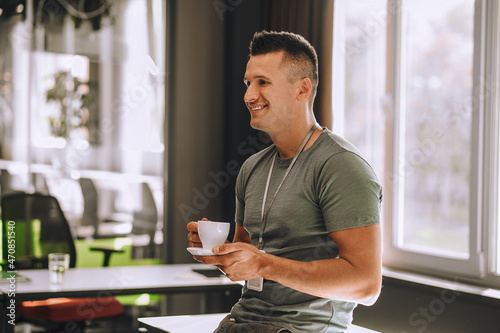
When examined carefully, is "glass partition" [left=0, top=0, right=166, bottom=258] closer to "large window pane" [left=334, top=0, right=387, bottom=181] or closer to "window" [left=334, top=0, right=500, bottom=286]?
"large window pane" [left=334, top=0, right=387, bottom=181]

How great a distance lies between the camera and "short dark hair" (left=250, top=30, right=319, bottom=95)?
174 cm

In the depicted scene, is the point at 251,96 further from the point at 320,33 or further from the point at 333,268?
the point at 320,33

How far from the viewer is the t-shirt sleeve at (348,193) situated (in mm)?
1465

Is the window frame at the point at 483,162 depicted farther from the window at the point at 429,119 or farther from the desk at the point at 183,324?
the desk at the point at 183,324

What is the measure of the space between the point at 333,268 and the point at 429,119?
66.4 inches

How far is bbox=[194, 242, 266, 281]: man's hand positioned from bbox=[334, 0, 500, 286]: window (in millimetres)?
1549

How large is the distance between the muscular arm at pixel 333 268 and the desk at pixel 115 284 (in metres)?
1.11

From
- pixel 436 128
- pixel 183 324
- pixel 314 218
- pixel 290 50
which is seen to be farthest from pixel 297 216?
pixel 436 128

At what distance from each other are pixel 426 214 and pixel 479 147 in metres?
0.52

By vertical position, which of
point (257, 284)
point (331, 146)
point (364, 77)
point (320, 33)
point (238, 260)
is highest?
point (320, 33)

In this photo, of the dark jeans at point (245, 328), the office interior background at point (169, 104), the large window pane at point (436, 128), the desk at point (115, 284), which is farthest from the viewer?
the office interior background at point (169, 104)

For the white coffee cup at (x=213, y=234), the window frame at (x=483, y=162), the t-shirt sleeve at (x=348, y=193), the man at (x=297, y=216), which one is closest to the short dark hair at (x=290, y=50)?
the man at (x=297, y=216)

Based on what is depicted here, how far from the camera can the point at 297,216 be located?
63.5 inches

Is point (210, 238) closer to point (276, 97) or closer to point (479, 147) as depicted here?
point (276, 97)
